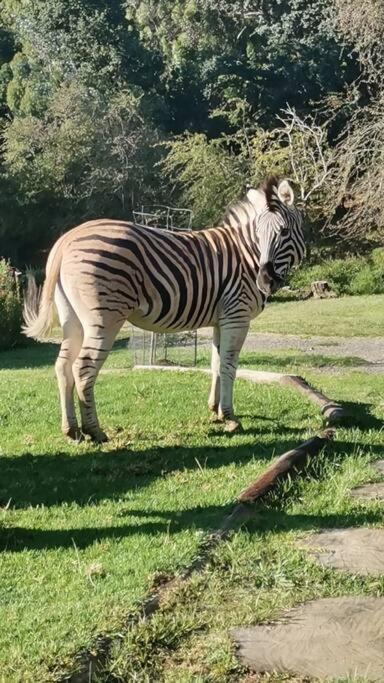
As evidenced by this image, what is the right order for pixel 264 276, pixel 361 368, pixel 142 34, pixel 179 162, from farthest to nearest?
pixel 142 34
pixel 179 162
pixel 361 368
pixel 264 276

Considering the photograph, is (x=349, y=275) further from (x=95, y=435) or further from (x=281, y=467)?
(x=281, y=467)

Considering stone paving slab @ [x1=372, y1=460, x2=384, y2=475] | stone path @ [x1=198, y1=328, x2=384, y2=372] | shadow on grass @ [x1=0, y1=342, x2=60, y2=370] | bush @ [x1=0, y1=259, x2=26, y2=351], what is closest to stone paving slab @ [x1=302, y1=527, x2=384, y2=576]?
stone paving slab @ [x1=372, y1=460, x2=384, y2=475]

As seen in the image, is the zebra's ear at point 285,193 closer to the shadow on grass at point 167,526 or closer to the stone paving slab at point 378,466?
the stone paving slab at point 378,466

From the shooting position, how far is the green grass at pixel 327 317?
2566cm

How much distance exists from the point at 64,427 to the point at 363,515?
12.7 ft

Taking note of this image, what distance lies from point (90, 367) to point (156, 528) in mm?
3200

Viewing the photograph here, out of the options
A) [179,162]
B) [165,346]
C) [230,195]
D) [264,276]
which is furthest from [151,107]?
[264,276]

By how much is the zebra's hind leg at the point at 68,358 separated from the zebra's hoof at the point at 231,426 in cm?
158

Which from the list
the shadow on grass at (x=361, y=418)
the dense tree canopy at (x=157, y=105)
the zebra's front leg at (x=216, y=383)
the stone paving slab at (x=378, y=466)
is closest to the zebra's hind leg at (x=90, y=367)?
the zebra's front leg at (x=216, y=383)

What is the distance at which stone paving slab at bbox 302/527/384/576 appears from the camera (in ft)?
17.9

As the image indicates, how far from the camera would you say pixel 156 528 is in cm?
613

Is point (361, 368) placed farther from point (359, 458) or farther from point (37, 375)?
point (359, 458)

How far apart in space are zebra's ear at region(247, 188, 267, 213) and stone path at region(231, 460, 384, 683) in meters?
5.75

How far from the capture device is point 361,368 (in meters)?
17.2
